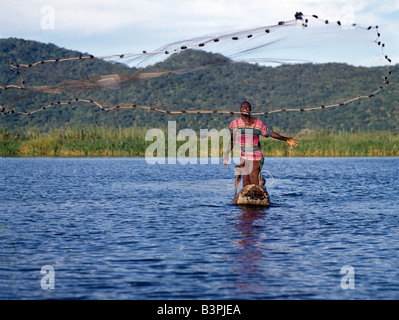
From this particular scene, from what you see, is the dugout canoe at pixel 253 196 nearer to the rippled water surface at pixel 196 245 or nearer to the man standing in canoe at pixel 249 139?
the man standing in canoe at pixel 249 139

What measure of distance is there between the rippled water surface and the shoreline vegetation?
76.6ft

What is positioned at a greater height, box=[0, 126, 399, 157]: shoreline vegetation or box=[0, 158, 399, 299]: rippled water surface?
box=[0, 126, 399, 157]: shoreline vegetation

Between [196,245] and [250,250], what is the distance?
1185mm

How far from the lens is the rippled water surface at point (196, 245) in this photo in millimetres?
9516

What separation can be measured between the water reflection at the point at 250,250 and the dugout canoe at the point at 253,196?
0.40 m

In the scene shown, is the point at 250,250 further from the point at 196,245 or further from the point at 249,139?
the point at 249,139

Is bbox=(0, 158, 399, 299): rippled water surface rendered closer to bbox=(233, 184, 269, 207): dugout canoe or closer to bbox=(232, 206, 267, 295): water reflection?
bbox=(232, 206, 267, 295): water reflection

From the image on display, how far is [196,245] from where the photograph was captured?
12.8 metres

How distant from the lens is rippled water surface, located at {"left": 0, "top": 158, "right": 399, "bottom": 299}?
952 centimetres

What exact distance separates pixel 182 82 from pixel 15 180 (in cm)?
9680

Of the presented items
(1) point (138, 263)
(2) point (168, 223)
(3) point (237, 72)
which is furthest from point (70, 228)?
(3) point (237, 72)

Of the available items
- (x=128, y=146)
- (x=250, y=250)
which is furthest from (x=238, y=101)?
(x=250, y=250)

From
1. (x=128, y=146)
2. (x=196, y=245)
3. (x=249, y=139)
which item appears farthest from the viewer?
(x=128, y=146)

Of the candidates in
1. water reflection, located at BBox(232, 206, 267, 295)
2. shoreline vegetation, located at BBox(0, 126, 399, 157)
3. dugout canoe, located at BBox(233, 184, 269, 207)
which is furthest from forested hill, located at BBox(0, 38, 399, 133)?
water reflection, located at BBox(232, 206, 267, 295)
